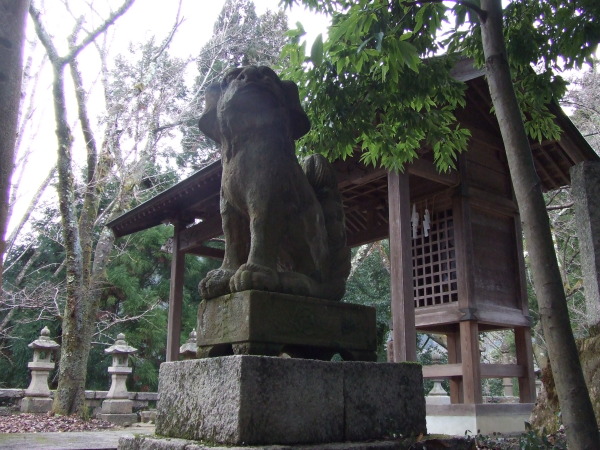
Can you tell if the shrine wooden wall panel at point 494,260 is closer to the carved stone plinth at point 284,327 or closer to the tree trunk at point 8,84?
the carved stone plinth at point 284,327

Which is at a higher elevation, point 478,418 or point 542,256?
point 542,256

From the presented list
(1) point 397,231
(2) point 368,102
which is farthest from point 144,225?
(2) point 368,102

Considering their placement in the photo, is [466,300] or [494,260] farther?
[494,260]

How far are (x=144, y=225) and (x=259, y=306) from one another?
27.2 ft

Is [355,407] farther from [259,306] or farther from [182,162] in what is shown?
[182,162]

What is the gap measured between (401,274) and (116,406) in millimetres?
8075

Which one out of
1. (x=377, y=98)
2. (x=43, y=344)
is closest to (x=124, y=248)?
(x=43, y=344)

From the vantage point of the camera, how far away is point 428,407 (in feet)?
26.8

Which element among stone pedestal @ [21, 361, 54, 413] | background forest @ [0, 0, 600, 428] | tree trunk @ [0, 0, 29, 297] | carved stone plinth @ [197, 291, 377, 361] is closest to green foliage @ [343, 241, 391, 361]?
background forest @ [0, 0, 600, 428]

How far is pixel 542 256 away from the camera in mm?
2602

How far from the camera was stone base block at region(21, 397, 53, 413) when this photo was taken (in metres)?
11.1

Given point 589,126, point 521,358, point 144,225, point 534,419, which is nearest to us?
point 534,419

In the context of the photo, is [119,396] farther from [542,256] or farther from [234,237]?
[542,256]

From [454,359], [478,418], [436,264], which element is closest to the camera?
[478,418]
